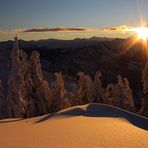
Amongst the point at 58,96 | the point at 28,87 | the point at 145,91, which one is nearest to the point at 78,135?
the point at 28,87

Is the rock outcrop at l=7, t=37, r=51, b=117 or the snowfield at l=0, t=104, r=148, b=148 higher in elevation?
the rock outcrop at l=7, t=37, r=51, b=117

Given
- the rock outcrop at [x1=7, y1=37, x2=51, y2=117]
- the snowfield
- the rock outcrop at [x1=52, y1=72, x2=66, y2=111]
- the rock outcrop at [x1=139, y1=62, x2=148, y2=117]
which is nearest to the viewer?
the snowfield

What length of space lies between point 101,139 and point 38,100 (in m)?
26.2

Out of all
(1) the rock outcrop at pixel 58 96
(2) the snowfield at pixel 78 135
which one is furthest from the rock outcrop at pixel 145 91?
(2) the snowfield at pixel 78 135

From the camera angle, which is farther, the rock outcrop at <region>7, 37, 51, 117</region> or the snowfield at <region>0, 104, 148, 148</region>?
the rock outcrop at <region>7, 37, 51, 117</region>

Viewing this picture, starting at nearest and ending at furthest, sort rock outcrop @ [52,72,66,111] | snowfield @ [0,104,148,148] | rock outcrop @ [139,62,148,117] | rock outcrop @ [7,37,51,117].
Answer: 1. snowfield @ [0,104,148,148]
2. rock outcrop @ [7,37,51,117]
3. rock outcrop @ [139,62,148,117]
4. rock outcrop @ [52,72,66,111]

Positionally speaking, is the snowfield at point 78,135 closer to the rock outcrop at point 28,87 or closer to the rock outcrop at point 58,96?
the rock outcrop at point 28,87

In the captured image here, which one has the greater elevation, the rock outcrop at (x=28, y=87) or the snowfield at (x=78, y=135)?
the rock outcrop at (x=28, y=87)

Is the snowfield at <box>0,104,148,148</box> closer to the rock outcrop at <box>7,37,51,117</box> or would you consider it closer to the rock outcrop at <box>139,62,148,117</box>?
the rock outcrop at <box>7,37,51,117</box>

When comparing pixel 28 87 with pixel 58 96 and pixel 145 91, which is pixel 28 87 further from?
pixel 145 91

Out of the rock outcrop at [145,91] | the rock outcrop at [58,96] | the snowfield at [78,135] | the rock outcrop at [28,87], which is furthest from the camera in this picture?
the rock outcrop at [58,96]

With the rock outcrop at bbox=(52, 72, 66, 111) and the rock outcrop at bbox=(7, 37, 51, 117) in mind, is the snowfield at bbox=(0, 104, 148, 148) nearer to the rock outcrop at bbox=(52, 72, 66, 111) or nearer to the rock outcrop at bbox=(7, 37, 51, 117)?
the rock outcrop at bbox=(7, 37, 51, 117)

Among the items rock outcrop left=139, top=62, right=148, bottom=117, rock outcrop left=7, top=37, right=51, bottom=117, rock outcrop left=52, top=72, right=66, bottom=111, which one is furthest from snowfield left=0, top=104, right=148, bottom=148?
rock outcrop left=52, top=72, right=66, bottom=111

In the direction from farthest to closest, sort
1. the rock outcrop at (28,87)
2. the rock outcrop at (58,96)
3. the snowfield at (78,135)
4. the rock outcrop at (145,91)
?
the rock outcrop at (58,96) < the rock outcrop at (145,91) < the rock outcrop at (28,87) < the snowfield at (78,135)
